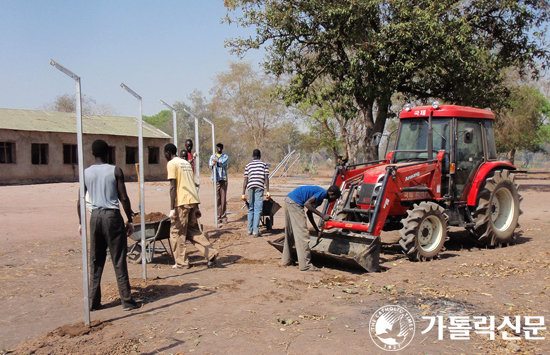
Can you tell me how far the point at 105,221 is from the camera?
533cm

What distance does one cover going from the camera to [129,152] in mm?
32031

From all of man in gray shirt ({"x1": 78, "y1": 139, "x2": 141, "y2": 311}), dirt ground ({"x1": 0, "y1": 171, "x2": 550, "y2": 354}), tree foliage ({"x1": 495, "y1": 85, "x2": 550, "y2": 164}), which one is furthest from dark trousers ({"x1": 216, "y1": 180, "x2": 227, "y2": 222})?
tree foliage ({"x1": 495, "y1": 85, "x2": 550, "y2": 164})

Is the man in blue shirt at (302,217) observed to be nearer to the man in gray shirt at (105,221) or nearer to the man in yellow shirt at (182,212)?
the man in yellow shirt at (182,212)

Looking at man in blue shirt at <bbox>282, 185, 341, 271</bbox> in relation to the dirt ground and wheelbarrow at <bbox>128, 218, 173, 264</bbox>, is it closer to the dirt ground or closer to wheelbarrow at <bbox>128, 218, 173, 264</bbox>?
the dirt ground

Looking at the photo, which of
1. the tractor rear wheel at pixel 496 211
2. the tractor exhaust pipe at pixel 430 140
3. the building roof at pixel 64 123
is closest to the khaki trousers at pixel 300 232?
the tractor exhaust pipe at pixel 430 140

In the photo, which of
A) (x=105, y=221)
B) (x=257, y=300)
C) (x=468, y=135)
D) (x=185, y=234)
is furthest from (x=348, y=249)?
(x=105, y=221)

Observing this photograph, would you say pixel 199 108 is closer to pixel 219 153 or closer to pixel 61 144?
pixel 61 144

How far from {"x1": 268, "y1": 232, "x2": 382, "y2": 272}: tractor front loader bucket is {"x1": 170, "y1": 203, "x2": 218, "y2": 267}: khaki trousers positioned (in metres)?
1.19

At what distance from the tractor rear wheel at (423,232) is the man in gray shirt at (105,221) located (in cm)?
448

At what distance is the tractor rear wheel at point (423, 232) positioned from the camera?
303 inches

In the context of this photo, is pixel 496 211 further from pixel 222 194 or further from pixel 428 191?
A: pixel 222 194

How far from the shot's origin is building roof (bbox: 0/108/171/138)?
1085 inches

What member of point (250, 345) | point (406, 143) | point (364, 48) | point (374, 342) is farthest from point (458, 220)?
point (364, 48)

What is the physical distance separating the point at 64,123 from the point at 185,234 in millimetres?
25855
